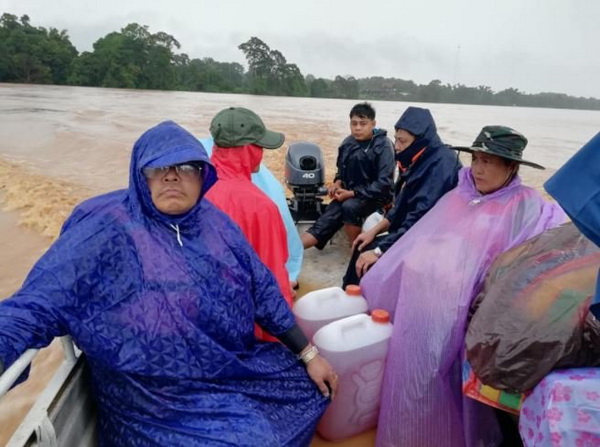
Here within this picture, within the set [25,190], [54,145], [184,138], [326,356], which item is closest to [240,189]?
[184,138]

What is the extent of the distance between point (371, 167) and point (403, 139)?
2.88 feet

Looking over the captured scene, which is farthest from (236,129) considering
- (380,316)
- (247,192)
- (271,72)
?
(271,72)

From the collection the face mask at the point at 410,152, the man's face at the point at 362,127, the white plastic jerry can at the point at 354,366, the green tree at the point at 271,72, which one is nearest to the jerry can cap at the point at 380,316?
the white plastic jerry can at the point at 354,366

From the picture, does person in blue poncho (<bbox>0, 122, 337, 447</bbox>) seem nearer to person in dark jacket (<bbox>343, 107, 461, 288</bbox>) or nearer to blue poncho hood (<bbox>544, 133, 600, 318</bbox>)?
blue poncho hood (<bbox>544, 133, 600, 318</bbox>)

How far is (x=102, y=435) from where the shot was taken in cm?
157

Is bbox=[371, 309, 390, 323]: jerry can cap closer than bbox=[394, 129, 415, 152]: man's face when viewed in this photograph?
Yes

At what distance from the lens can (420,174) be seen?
287 cm

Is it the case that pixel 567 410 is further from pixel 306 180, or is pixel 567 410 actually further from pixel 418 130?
pixel 306 180

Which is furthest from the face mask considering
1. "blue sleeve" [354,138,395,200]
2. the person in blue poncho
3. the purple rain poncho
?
the person in blue poncho

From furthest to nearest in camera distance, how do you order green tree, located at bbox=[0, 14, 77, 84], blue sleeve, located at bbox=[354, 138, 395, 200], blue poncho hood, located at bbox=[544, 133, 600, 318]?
green tree, located at bbox=[0, 14, 77, 84], blue sleeve, located at bbox=[354, 138, 395, 200], blue poncho hood, located at bbox=[544, 133, 600, 318]

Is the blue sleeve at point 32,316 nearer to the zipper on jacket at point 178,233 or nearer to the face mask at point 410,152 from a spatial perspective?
the zipper on jacket at point 178,233

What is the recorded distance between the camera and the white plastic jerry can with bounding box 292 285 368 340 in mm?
2367

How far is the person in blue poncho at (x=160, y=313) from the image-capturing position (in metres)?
1.41

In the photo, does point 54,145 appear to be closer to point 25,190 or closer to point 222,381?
point 25,190
